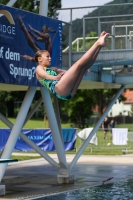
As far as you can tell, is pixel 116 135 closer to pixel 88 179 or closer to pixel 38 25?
pixel 88 179

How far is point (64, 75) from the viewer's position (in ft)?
25.7

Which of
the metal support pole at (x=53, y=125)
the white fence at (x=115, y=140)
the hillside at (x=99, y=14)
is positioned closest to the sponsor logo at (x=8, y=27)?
the metal support pole at (x=53, y=125)

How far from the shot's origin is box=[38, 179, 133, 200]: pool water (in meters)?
15.1

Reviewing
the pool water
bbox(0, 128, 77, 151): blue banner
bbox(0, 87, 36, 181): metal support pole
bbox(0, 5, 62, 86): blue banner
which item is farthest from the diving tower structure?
bbox(0, 128, 77, 151): blue banner

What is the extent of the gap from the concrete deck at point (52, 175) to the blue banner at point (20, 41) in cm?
319

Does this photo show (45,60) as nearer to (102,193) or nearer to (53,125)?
(102,193)

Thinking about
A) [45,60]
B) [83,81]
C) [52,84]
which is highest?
[83,81]

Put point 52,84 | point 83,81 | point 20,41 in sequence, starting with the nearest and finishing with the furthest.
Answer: point 52,84 < point 20,41 < point 83,81

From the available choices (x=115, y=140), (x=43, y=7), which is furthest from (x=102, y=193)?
(x=115, y=140)

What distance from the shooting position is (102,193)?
52.6 ft

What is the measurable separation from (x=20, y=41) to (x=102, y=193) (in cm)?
486

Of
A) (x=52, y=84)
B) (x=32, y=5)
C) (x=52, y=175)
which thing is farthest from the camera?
(x=32, y=5)

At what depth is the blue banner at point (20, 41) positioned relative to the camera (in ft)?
48.6

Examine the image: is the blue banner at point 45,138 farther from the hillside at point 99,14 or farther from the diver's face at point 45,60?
the diver's face at point 45,60
